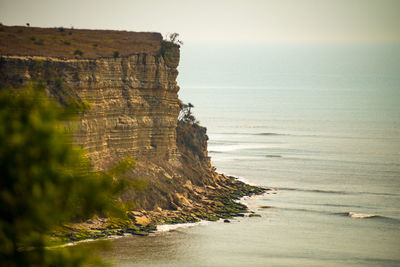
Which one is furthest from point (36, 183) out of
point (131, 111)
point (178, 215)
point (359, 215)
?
point (359, 215)

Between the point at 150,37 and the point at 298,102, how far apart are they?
13832 cm

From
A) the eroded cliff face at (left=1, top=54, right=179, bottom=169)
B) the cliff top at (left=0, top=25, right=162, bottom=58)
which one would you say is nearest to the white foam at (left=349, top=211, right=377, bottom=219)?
the eroded cliff face at (left=1, top=54, right=179, bottom=169)

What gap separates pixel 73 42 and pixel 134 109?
244 inches

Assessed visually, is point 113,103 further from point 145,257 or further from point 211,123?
point 211,123

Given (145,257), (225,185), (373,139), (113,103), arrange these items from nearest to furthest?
(145,257)
(113,103)
(225,185)
(373,139)

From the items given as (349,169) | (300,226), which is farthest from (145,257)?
(349,169)

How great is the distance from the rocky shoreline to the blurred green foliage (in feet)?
78.2

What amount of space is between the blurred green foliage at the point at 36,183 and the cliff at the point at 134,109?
28.9 meters

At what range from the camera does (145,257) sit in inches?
1539

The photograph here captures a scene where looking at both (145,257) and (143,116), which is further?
(143,116)

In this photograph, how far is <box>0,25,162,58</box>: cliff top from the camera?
148 feet

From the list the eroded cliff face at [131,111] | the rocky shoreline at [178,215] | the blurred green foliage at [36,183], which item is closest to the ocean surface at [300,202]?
the rocky shoreline at [178,215]

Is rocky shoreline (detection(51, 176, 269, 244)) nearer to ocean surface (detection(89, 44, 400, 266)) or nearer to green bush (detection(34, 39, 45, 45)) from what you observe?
ocean surface (detection(89, 44, 400, 266))

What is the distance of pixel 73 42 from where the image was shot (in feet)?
164
